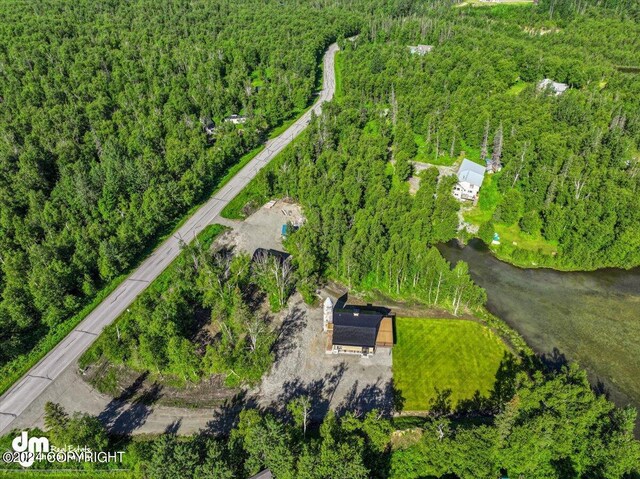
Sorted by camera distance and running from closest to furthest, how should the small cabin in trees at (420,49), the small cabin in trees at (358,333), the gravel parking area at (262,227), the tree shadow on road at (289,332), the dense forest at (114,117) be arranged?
the small cabin in trees at (358,333) → the tree shadow on road at (289,332) → the dense forest at (114,117) → the gravel parking area at (262,227) → the small cabin in trees at (420,49)

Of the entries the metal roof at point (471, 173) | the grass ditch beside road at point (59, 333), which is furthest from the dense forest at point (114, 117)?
the metal roof at point (471, 173)

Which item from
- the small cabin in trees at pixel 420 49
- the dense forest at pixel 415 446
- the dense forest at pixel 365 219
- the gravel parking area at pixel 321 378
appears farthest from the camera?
the small cabin in trees at pixel 420 49

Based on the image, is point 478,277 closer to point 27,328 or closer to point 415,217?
point 415,217

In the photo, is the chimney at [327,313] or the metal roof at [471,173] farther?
the metal roof at [471,173]

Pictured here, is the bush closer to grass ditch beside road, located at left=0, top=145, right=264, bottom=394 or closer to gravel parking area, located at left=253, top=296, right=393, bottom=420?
gravel parking area, located at left=253, top=296, right=393, bottom=420

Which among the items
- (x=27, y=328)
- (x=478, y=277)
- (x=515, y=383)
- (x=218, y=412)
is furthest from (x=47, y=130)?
(x=515, y=383)

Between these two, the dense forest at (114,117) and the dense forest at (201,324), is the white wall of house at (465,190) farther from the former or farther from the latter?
the dense forest at (114,117)

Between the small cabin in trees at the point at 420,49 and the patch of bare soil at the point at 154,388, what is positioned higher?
the small cabin in trees at the point at 420,49

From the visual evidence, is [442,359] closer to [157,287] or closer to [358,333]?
[358,333]
